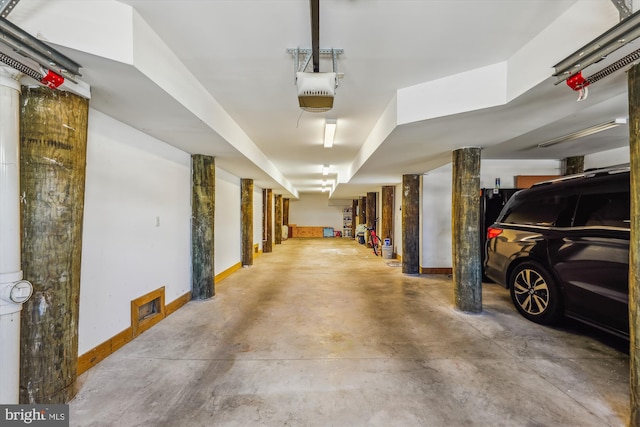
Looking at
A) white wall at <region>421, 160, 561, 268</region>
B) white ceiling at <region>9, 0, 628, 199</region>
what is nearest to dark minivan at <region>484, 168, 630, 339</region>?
white ceiling at <region>9, 0, 628, 199</region>

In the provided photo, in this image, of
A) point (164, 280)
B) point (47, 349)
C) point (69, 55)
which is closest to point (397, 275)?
point (164, 280)

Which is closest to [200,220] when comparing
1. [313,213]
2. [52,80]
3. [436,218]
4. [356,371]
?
[52,80]

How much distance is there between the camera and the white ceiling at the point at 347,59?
1.74m

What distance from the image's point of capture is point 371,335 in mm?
3199

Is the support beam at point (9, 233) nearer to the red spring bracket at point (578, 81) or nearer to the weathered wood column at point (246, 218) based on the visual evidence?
the red spring bracket at point (578, 81)

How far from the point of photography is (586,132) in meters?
3.76

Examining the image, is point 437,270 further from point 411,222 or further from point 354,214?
point 354,214

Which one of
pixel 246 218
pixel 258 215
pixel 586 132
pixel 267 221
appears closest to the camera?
pixel 586 132

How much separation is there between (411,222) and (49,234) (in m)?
5.98

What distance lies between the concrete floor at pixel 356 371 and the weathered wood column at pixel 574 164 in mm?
3319

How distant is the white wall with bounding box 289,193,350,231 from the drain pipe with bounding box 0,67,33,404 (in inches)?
636

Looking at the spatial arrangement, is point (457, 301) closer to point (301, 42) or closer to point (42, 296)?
point (301, 42)

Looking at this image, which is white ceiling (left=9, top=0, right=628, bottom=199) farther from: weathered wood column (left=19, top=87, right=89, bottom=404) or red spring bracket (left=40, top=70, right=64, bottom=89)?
weathered wood column (left=19, top=87, right=89, bottom=404)

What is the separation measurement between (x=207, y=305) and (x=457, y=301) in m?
3.53
